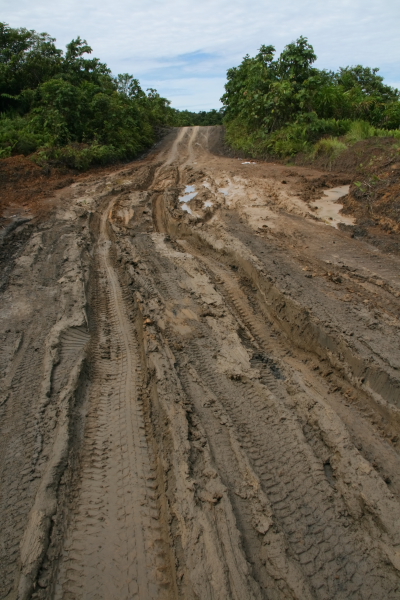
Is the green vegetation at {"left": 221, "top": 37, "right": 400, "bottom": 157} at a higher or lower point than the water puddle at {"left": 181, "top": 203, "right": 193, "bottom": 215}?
higher

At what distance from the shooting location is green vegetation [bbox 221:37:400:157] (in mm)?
16016

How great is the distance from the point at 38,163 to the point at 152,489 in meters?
14.7

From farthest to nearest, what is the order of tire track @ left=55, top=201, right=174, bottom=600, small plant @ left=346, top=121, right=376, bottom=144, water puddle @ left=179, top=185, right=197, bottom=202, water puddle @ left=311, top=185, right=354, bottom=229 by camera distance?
small plant @ left=346, top=121, right=376, bottom=144 < water puddle @ left=179, top=185, right=197, bottom=202 < water puddle @ left=311, top=185, right=354, bottom=229 < tire track @ left=55, top=201, right=174, bottom=600

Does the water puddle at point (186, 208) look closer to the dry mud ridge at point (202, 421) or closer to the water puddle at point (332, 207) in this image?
the dry mud ridge at point (202, 421)

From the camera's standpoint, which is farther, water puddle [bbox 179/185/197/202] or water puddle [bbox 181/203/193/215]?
water puddle [bbox 179/185/197/202]

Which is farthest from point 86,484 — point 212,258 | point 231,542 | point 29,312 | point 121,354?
point 212,258

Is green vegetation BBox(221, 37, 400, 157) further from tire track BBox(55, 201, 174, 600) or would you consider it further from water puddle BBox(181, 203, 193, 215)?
tire track BBox(55, 201, 174, 600)

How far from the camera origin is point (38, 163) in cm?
1488

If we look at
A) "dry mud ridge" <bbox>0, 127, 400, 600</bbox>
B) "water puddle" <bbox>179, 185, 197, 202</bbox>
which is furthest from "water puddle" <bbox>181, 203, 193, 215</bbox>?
"dry mud ridge" <bbox>0, 127, 400, 600</bbox>

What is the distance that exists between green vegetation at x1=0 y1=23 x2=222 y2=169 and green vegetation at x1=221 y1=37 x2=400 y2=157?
6.51m

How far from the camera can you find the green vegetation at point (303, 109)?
16016 mm

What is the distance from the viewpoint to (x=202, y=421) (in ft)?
13.3

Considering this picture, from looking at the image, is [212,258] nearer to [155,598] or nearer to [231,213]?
[231,213]

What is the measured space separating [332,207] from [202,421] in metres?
8.25
